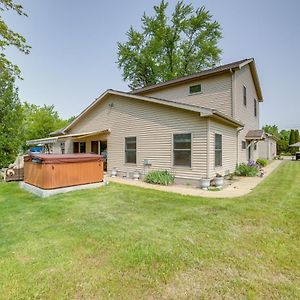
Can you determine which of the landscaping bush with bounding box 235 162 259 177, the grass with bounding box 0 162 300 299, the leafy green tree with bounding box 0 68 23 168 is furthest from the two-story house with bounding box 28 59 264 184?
the grass with bounding box 0 162 300 299

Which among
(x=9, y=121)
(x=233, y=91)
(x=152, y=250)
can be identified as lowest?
(x=152, y=250)

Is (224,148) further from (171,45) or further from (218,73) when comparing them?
(171,45)

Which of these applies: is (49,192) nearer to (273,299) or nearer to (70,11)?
(273,299)

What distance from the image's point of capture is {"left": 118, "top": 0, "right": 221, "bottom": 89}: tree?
29422mm

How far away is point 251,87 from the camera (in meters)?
17.8

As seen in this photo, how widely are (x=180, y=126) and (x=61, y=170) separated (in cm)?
569

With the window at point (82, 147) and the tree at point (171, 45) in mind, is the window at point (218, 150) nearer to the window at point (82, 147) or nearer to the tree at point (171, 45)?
the window at point (82, 147)

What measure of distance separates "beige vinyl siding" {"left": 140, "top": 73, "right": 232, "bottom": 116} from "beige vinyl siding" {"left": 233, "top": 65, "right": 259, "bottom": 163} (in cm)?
47

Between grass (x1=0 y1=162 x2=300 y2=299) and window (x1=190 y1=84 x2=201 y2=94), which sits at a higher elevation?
window (x1=190 y1=84 x2=201 y2=94)

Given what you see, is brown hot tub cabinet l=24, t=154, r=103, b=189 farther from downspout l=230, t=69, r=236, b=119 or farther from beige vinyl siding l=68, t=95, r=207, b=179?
downspout l=230, t=69, r=236, b=119

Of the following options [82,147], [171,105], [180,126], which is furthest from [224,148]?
[82,147]

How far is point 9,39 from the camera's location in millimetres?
11125

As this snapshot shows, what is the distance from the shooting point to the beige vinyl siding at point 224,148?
1013 cm

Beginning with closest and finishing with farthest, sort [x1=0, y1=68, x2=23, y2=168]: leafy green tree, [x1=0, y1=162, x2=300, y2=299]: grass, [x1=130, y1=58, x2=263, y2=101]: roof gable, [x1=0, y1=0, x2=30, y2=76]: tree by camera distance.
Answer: [x1=0, y1=162, x2=300, y2=299]: grass < [x1=0, y1=0, x2=30, y2=76]: tree < [x1=130, y1=58, x2=263, y2=101]: roof gable < [x1=0, y1=68, x2=23, y2=168]: leafy green tree
